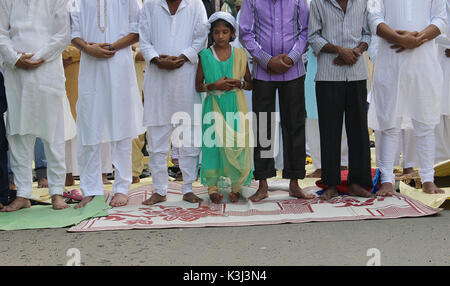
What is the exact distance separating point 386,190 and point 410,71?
106cm

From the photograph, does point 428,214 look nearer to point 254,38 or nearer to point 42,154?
point 254,38

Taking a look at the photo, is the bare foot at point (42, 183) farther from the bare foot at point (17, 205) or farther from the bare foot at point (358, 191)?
the bare foot at point (358, 191)

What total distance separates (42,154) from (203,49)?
2.86m

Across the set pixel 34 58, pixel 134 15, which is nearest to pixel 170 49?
pixel 134 15

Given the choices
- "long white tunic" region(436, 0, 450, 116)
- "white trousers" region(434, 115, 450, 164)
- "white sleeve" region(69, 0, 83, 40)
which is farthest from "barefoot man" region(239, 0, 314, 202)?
"white trousers" region(434, 115, 450, 164)

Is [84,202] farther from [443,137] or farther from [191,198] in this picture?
[443,137]

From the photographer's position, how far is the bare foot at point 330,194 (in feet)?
17.5

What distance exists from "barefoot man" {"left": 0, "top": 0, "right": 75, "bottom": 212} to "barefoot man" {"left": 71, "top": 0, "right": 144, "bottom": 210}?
185mm

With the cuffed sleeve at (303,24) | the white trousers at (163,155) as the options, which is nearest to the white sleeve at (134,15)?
the white trousers at (163,155)

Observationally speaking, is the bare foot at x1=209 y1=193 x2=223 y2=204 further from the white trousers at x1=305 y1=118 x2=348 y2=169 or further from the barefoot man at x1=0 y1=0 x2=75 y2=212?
the white trousers at x1=305 y1=118 x2=348 y2=169

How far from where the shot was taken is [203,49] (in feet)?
17.5

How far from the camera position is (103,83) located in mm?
5332

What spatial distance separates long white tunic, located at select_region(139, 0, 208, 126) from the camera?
5238mm

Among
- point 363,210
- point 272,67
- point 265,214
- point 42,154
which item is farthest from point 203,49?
point 42,154
